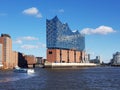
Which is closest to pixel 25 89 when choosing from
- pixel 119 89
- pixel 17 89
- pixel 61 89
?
pixel 17 89

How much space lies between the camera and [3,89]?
54625 mm

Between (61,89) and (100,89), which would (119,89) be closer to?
(100,89)

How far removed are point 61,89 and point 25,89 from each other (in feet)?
18.3

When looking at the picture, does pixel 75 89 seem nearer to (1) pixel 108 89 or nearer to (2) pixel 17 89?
(1) pixel 108 89

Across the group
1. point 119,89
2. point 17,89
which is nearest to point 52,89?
point 17,89

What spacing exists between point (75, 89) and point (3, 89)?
429 inches

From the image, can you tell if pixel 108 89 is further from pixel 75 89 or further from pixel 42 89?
pixel 42 89

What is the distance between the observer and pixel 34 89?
56.1m

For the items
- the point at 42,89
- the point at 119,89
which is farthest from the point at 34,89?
the point at 119,89

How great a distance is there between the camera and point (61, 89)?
5534 cm

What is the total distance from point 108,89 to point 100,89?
4.03 feet

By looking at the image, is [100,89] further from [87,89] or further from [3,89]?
[3,89]

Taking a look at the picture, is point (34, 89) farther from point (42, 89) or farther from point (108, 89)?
point (108, 89)

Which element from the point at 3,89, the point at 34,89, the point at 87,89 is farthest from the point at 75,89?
the point at 3,89
